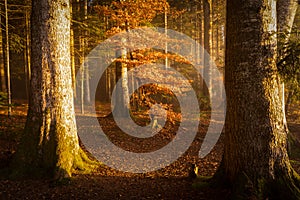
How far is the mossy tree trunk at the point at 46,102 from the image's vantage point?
614 cm

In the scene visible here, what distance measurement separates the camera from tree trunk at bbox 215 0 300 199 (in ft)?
15.0

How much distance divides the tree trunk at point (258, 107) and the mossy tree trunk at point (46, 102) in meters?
4.21

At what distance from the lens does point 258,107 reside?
15.0ft

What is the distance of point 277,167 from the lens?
15.4 feet

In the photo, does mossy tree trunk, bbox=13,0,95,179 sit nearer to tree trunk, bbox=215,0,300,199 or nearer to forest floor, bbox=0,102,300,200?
forest floor, bbox=0,102,300,200

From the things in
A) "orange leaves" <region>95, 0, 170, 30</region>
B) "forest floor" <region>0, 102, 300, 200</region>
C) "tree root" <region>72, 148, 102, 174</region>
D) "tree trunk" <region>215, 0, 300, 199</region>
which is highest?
"orange leaves" <region>95, 0, 170, 30</region>

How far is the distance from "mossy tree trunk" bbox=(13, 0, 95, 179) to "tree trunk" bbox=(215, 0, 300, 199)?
4.21 m

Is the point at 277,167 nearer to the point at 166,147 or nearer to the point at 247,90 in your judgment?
the point at 247,90

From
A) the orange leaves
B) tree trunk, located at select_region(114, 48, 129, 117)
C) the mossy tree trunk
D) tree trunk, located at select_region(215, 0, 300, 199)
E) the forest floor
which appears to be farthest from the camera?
tree trunk, located at select_region(114, 48, 129, 117)

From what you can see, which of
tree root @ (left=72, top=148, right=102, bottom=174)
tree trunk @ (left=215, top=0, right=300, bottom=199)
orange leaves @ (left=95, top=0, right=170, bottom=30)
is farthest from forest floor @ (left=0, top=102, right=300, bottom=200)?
orange leaves @ (left=95, top=0, right=170, bottom=30)

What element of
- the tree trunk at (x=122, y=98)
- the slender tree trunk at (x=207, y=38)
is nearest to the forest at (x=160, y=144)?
the tree trunk at (x=122, y=98)

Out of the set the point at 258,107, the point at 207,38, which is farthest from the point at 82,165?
the point at 207,38

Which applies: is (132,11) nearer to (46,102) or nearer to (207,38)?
(46,102)

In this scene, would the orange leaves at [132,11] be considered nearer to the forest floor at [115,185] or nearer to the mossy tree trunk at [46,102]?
the mossy tree trunk at [46,102]
